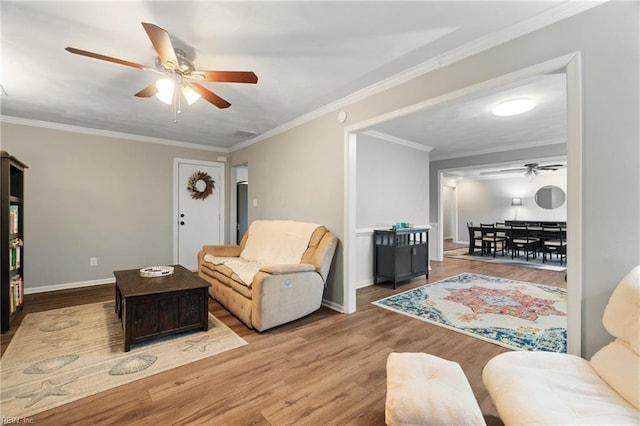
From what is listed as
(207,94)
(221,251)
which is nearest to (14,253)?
(221,251)

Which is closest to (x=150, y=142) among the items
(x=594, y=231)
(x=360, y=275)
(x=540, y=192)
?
(x=360, y=275)

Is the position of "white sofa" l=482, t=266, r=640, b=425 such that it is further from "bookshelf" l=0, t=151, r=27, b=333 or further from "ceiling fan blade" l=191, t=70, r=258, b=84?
"bookshelf" l=0, t=151, r=27, b=333

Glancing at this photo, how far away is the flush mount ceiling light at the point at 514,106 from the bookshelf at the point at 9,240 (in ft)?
17.3

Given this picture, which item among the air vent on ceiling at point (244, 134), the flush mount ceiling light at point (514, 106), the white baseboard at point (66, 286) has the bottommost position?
the white baseboard at point (66, 286)

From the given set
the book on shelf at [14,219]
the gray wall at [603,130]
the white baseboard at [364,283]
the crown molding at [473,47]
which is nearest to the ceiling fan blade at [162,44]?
the crown molding at [473,47]

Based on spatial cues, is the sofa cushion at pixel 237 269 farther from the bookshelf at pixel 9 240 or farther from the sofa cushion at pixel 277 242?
the bookshelf at pixel 9 240

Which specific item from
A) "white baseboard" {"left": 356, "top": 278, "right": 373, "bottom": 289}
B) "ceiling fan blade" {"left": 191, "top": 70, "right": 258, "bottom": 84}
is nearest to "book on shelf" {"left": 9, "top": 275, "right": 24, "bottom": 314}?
"ceiling fan blade" {"left": 191, "top": 70, "right": 258, "bottom": 84}

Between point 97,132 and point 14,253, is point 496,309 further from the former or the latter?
point 97,132

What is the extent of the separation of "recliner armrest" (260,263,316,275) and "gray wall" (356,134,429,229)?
161cm

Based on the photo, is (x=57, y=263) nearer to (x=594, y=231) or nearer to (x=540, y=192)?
(x=594, y=231)

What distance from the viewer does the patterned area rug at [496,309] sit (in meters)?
2.65

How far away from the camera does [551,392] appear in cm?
127

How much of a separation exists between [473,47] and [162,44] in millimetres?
2248

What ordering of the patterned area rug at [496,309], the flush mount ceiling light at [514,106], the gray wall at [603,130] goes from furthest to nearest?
the flush mount ceiling light at [514,106] < the patterned area rug at [496,309] < the gray wall at [603,130]
